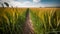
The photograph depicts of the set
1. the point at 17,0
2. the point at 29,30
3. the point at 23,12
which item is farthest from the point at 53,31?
the point at 17,0

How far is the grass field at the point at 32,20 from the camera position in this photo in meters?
1.43

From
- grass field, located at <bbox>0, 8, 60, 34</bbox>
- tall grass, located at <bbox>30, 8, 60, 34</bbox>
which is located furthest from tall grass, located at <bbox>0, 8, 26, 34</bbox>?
tall grass, located at <bbox>30, 8, 60, 34</bbox>

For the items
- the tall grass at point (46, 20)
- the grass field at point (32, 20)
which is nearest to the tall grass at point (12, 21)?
the grass field at point (32, 20)

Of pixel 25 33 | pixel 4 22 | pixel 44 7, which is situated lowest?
pixel 25 33

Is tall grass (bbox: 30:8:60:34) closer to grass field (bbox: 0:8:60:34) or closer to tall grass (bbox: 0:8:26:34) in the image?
grass field (bbox: 0:8:60:34)

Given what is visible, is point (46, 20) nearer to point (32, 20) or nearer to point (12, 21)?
point (32, 20)

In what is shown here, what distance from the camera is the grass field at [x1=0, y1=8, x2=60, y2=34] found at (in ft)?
4.69

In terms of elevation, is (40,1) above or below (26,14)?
above

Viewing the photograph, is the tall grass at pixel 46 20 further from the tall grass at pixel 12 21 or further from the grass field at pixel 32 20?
the tall grass at pixel 12 21

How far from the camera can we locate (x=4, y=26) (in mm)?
1425

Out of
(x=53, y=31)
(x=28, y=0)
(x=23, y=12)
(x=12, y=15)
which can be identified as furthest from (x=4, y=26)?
(x=53, y=31)

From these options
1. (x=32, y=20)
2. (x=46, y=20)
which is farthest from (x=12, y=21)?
(x=46, y=20)

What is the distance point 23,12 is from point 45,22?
0.27 metres

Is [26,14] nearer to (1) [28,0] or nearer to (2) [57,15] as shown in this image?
(1) [28,0]
